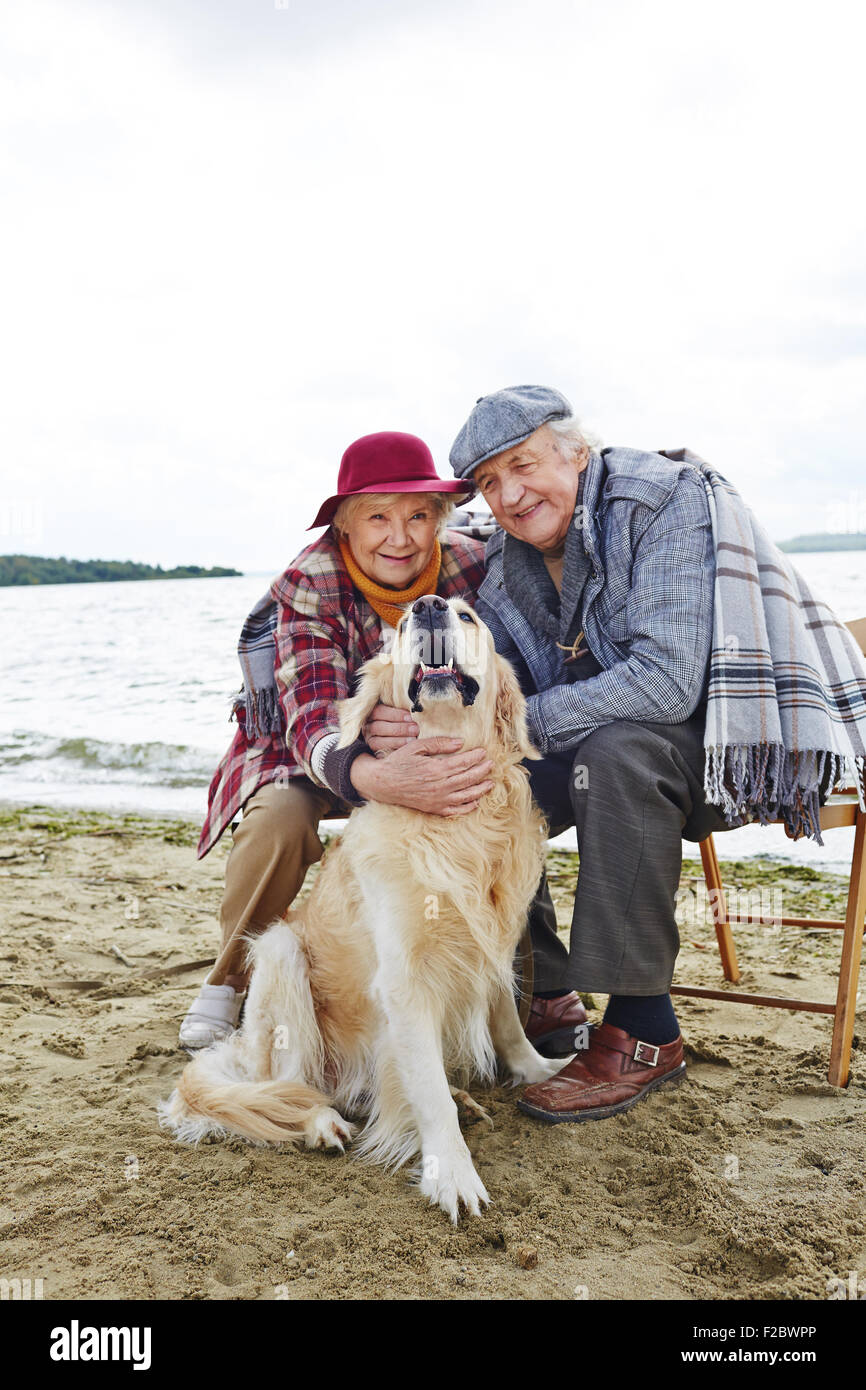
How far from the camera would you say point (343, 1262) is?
197 centimetres

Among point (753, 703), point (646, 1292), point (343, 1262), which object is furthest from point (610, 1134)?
point (753, 703)

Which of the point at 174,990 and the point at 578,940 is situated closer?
the point at 578,940

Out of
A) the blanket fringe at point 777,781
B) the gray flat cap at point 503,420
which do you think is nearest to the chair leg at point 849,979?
the blanket fringe at point 777,781

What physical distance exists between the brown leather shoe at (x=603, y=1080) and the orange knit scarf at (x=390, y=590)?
1435 mm

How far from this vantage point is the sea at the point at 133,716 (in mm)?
7375

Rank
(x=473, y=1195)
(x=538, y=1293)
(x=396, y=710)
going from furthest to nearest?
1. (x=396, y=710)
2. (x=473, y=1195)
3. (x=538, y=1293)

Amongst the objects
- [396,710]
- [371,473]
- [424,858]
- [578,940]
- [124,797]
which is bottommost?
[124,797]

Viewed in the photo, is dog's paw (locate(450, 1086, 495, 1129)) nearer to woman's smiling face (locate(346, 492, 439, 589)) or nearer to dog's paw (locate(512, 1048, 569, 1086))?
dog's paw (locate(512, 1048, 569, 1086))

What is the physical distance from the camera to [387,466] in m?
3.08

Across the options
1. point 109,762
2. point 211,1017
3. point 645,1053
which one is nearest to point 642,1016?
point 645,1053

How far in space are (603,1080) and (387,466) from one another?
76.3 inches

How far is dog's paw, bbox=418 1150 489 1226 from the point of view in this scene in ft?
7.24
